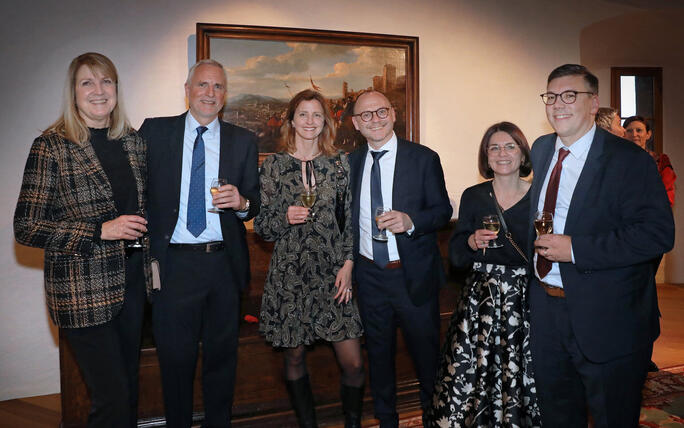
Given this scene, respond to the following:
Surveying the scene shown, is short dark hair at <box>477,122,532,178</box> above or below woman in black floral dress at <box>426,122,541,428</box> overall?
above

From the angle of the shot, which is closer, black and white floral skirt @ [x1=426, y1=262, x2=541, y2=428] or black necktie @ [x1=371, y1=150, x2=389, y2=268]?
black and white floral skirt @ [x1=426, y1=262, x2=541, y2=428]

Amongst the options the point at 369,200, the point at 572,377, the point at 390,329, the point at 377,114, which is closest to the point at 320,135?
the point at 377,114

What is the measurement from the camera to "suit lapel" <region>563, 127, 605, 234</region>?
7.06 feet

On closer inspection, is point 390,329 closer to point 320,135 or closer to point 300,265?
point 300,265

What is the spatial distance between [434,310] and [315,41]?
2.66m

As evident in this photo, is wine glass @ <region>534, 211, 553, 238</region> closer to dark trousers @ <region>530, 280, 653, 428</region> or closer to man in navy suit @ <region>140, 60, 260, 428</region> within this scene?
dark trousers @ <region>530, 280, 653, 428</region>

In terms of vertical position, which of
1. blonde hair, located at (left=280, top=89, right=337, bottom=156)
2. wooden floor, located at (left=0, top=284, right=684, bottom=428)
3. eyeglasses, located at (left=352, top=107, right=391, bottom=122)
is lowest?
wooden floor, located at (left=0, top=284, right=684, bottom=428)

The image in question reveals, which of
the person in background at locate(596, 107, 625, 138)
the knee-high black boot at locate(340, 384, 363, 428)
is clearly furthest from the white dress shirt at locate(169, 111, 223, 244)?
the person in background at locate(596, 107, 625, 138)

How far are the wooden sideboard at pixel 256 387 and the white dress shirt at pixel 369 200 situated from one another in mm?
701

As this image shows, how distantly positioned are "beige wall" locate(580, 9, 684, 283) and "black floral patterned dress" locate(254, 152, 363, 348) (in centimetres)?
616

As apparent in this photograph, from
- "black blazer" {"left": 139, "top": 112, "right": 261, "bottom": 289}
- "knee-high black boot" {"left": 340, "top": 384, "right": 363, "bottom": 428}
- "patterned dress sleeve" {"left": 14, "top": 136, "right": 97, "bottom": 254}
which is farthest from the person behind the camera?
"knee-high black boot" {"left": 340, "top": 384, "right": 363, "bottom": 428}

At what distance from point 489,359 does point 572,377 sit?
49 cm

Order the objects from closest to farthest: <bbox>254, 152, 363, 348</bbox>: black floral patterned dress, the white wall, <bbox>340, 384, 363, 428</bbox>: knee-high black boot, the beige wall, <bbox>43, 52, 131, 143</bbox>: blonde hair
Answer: <bbox>43, 52, 131, 143</bbox>: blonde hair, <bbox>254, 152, 363, 348</bbox>: black floral patterned dress, <bbox>340, 384, 363, 428</bbox>: knee-high black boot, the white wall, the beige wall

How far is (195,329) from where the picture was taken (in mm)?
2639
